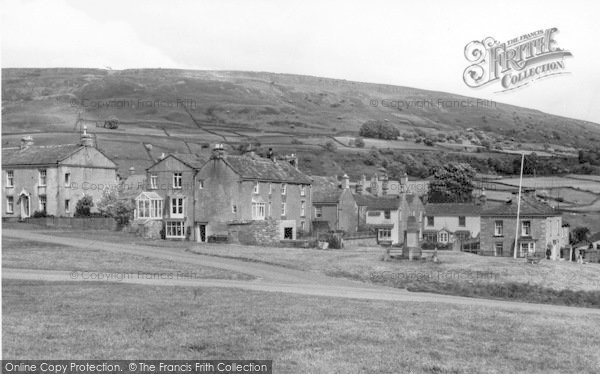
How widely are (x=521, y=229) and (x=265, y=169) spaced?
98.5 feet

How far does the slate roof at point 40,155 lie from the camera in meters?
74.9

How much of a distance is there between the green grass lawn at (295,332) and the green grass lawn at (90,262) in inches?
366

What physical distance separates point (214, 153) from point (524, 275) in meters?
38.3

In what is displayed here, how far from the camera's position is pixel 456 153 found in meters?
150

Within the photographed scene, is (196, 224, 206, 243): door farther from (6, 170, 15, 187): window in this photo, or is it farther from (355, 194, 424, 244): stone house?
(355, 194, 424, 244): stone house

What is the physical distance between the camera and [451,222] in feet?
310

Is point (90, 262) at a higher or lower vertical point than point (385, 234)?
higher

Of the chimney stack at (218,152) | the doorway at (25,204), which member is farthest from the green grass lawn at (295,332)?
the doorway at (25,204)

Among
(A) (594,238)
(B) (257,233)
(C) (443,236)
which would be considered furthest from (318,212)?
(A) (594,238)

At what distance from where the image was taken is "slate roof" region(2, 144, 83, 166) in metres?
74.9

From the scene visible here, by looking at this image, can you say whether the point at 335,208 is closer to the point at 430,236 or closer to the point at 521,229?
the point at 430,236

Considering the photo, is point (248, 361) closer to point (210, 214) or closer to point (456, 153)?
point (210, 214)

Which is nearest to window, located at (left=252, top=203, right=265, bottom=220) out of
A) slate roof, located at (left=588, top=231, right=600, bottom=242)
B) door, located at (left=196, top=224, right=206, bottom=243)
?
door, located at (left=196, top=224, right=206, bottom=243)

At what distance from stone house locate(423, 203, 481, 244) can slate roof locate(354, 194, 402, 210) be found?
22.7ft
